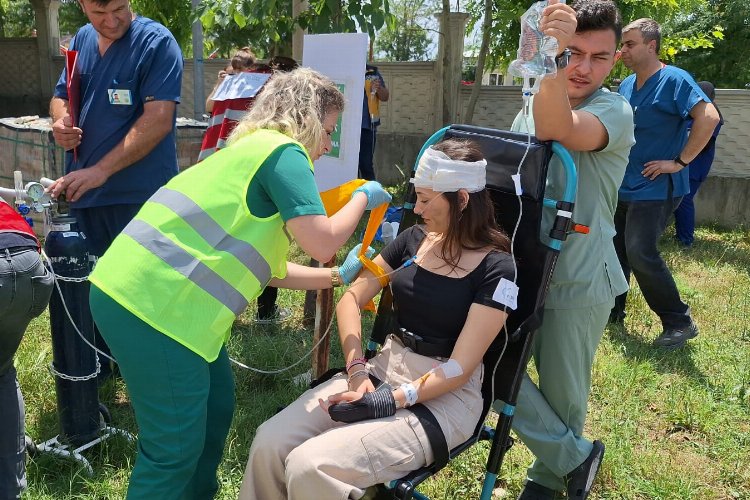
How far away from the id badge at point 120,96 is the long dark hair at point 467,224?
1.67 m

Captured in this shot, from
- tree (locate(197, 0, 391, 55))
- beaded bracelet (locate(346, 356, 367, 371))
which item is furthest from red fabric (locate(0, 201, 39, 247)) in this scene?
tree (locate(197, 0, 391, 55))

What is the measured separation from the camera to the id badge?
3141 millimetres

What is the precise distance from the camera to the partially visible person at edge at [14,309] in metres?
2.10

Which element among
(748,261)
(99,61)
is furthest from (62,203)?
(748,261)

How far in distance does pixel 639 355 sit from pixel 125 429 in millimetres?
2968

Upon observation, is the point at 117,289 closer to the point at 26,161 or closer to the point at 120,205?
the point at 120,205

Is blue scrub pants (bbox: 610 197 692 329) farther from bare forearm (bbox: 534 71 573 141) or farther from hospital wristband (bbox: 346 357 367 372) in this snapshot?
hospital wristband (bbox: 346 357 367 372)

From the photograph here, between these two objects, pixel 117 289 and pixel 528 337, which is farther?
pixel 528 337

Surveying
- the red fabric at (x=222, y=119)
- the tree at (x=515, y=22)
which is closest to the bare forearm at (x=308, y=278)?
the red fabric at (x=222, y=119)

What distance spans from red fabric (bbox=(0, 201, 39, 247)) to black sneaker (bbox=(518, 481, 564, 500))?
2046mm

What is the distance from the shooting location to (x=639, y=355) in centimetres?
411

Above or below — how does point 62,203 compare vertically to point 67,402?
above

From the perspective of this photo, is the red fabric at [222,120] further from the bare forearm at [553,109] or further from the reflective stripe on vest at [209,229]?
the bare forearm at [553,109]

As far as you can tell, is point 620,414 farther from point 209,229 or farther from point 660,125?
point 209,229
